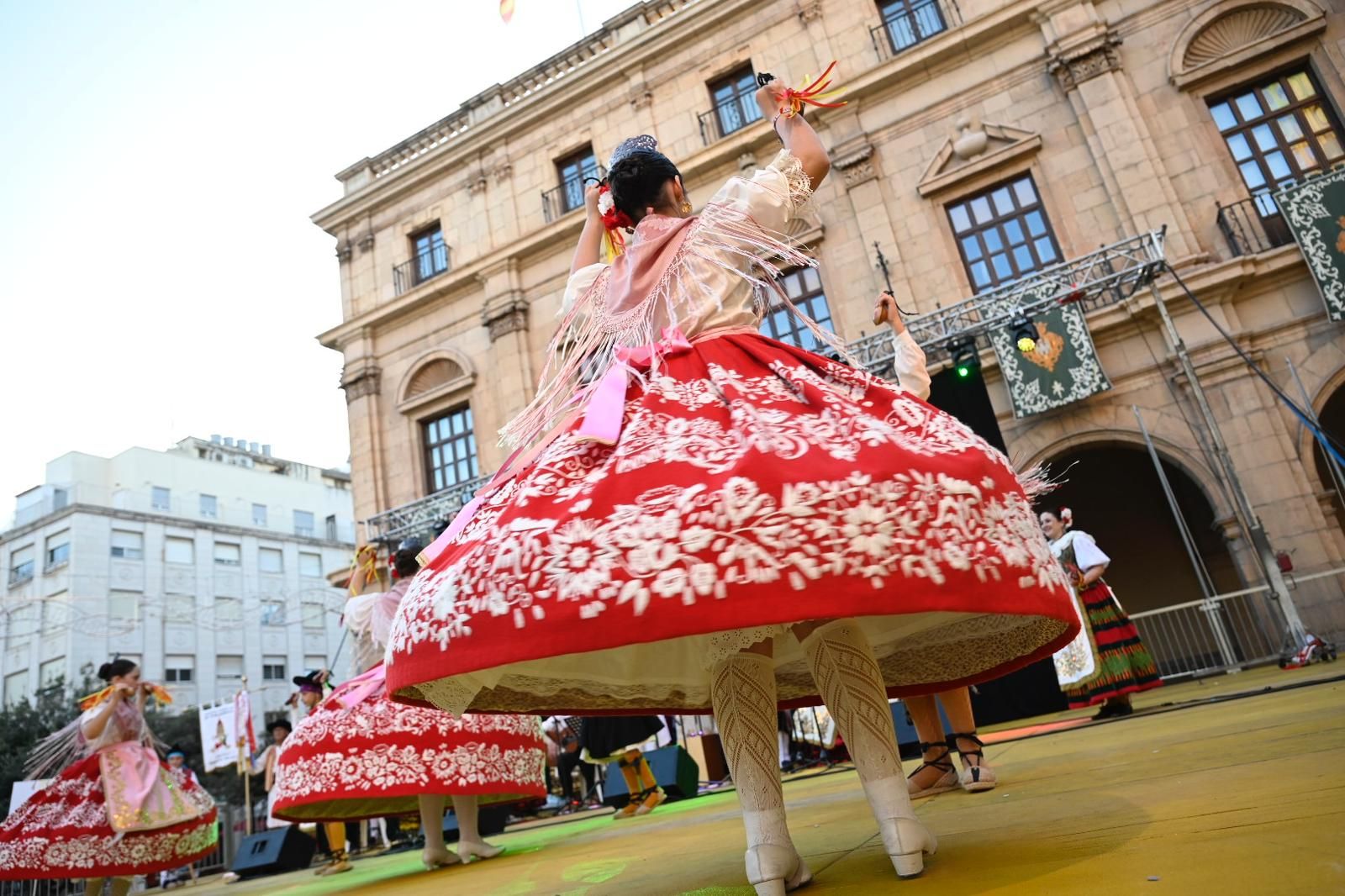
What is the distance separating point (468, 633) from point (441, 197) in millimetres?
16702

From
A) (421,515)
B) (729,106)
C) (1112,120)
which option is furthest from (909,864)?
(729,106)

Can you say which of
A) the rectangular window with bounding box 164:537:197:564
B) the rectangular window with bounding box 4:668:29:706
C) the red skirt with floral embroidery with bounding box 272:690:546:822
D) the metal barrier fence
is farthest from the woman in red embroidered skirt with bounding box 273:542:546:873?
the rectangular window with bounding box 164:537:197:564

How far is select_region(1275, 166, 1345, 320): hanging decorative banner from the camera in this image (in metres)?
9.30

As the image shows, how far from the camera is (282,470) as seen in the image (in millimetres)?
39844

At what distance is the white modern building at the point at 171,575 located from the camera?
28.1 metres

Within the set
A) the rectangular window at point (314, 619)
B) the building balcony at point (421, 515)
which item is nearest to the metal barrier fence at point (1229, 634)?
the building balcony at point (421, 515)

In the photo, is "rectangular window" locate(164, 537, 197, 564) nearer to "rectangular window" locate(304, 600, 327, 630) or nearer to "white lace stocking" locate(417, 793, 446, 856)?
"rectangular window" locate(304, 600, 327, 630)

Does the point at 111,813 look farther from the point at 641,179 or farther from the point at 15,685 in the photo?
the point at 15,685

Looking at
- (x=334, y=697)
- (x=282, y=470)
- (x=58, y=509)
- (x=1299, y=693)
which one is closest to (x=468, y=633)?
(x=334, y=697)

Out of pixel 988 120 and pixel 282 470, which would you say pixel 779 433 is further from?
pixel 282 470

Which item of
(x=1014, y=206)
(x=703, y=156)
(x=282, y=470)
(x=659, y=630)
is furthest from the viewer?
(x=282, y=470)

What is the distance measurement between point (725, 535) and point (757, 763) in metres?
0.54

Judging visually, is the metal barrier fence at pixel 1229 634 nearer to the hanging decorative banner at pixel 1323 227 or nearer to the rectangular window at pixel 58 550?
the hanging decorative banner at pixel 1323 227

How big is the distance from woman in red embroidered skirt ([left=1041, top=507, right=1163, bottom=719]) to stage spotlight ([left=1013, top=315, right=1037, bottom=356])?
15.7 feet
